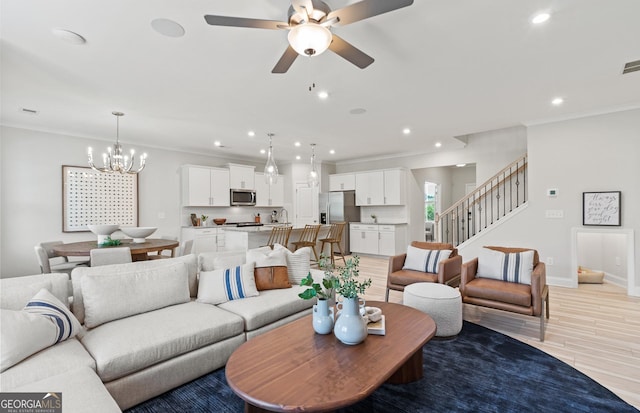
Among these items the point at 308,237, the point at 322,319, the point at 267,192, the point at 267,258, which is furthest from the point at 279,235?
the point at 322,319

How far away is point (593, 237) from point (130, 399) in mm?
7116

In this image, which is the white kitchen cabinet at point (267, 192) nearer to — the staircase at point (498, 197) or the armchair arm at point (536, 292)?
the staircase at point (498, 197)

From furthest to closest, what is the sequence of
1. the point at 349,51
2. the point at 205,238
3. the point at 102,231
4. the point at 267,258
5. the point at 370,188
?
the point at 370,188
the point at 205,238
the point at 102,231
the point at 267,258
the point at 349,51

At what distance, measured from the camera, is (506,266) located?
11.3 feet

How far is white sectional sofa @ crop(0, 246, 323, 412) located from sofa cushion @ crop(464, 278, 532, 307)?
5.97ft

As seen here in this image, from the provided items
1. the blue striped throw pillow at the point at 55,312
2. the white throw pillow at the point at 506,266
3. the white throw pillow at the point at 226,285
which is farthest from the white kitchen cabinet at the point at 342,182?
the blue striped throw pillow at the point at 55,312

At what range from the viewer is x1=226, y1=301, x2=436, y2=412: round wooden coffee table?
1.41 m

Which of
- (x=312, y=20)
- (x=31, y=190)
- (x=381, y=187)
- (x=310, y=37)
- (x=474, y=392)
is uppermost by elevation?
(x=312, y=20)

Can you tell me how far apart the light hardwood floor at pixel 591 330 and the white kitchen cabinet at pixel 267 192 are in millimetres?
4379

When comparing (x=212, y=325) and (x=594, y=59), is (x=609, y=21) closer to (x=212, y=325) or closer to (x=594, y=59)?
(x=594, y=59)

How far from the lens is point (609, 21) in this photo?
229 centimetres

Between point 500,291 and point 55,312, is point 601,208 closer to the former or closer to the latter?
point 500,291

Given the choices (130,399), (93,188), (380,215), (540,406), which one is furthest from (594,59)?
(93,188)

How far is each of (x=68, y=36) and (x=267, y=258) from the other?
8.22ft
